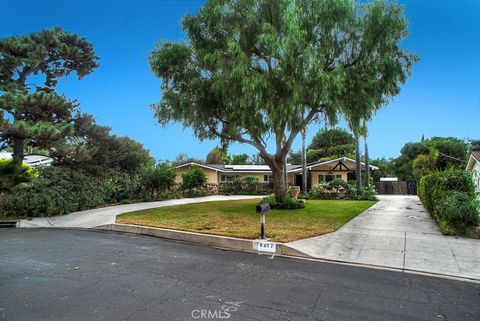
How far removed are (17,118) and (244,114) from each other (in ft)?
35.7

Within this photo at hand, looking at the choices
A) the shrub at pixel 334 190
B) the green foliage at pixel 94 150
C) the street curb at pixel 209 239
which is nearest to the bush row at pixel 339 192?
the shrub at pixel 334 190

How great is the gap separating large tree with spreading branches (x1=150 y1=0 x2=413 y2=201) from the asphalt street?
7132 mm

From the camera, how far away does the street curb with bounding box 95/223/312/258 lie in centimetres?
626

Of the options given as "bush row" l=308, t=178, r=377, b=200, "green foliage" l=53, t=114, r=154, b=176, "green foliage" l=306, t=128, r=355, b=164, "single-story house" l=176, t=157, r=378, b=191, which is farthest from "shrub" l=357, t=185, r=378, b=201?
"green foliage" l=306, t=128, r=355, b=164

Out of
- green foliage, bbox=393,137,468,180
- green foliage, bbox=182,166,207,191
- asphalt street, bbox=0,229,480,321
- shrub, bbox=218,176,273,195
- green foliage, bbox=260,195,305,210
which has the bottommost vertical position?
asphalt street, bbox=0,229,480,321

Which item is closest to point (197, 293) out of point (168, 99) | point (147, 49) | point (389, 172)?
point (168, 99)

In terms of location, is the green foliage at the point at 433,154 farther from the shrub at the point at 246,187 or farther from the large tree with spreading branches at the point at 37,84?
the large tree with spreading branches at the point at 37,84

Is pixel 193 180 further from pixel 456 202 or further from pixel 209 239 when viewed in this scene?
pixel 456 202

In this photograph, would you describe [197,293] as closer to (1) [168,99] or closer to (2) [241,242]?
(2) [241,242]

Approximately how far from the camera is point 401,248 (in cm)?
645

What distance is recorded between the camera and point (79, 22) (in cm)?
1662

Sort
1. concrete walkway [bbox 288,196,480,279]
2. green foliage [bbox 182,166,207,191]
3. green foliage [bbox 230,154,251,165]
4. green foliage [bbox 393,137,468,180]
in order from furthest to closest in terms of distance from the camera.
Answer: green foliage [bbox 230,154,251,165] < green foliage [bbox 393,137,468,180] < green foliage [bbox 182,166,207,191] < concrete walkway [bbox 288,196,480,279]

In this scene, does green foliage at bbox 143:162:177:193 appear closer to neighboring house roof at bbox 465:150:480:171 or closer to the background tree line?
the background tree line

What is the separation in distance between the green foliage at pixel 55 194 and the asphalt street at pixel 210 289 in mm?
6315
